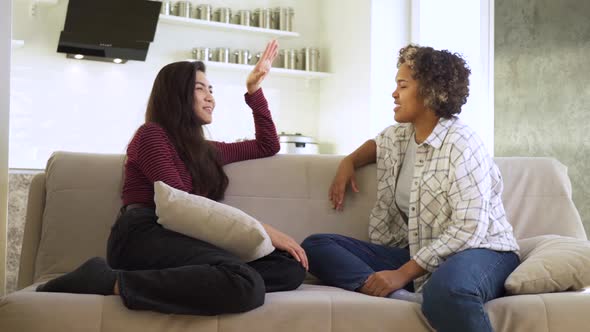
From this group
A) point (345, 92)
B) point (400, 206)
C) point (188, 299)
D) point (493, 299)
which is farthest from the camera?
point (345, 92)

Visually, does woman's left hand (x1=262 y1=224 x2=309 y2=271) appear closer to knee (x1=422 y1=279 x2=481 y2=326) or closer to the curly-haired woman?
the curly-haired woman

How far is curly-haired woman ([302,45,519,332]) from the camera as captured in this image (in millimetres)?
1923

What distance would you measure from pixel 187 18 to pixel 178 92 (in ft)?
11.1

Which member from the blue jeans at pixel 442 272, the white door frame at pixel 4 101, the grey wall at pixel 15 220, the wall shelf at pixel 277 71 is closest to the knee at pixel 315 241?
the blue jeans at pixel 442 272

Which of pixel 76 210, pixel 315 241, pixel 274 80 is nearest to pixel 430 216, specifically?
pixel 315 241

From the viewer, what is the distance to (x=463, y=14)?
548 cm

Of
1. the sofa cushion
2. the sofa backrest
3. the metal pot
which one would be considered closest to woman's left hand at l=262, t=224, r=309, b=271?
the sofa backrest

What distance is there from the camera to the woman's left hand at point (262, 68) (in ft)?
8.71

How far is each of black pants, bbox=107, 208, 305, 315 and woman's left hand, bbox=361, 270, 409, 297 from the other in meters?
0.20

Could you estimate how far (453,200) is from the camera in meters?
2.14

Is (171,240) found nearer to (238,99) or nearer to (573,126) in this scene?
(573,126)

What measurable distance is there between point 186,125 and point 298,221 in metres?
0.51

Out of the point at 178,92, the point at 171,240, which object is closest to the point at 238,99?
the point at 178,92

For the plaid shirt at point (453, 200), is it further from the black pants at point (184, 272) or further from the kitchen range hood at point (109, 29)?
the kitchen range hood at point (109, 29)
